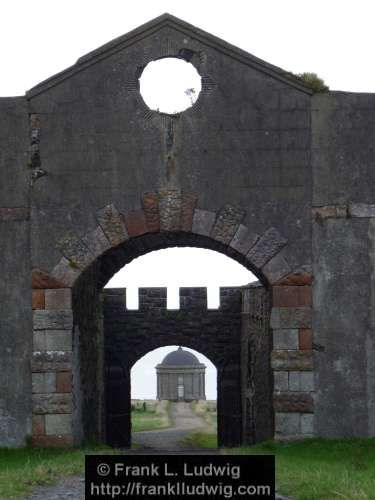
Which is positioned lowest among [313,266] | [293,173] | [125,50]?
[313,266]

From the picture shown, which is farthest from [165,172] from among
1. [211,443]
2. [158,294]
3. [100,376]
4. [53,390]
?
[211,443]

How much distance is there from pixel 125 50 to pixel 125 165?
144cm

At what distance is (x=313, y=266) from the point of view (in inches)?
461

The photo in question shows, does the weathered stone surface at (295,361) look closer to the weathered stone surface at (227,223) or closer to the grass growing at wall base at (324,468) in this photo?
the grass growing at wall base at (324,468)

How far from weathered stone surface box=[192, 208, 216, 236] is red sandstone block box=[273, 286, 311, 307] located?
112 cm

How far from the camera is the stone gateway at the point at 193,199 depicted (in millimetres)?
11617

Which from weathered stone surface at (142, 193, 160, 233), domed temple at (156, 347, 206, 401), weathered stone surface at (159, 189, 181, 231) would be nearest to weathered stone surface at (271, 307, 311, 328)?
weathered stone surface at (159, 189, 181, 231)

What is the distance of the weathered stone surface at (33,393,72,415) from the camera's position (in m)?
11.6

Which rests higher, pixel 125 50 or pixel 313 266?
pixel 125 50

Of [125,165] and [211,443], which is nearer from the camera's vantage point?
[125,165]

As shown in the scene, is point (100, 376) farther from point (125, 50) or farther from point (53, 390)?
point (125, 50)

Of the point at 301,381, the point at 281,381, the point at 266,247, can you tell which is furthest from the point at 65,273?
the point at 301,381

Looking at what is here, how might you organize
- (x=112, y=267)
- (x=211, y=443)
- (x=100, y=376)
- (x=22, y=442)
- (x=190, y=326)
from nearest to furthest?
(x=22, y=442) → (x=112, y=267) → (x=100, y=376) → (x=190, y=326) → (x=211, y=443)

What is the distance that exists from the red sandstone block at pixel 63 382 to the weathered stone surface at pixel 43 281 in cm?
109
